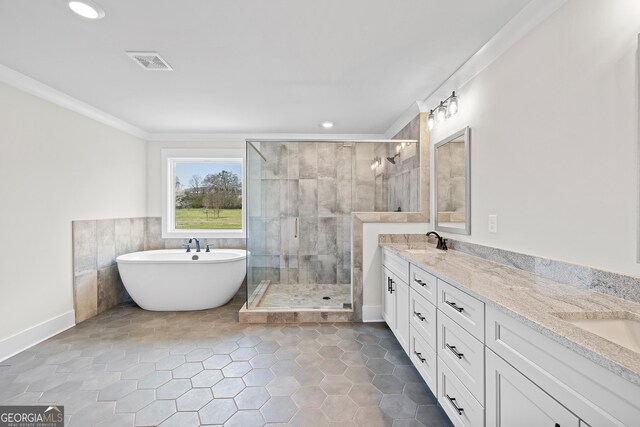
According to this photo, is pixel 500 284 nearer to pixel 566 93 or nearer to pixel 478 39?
pixel 566 93

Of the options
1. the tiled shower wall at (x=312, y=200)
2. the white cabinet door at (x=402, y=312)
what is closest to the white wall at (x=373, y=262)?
the tiled shower wall at (x=312, y=200)

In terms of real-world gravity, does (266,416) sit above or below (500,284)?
below

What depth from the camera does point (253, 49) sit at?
2.05 metres

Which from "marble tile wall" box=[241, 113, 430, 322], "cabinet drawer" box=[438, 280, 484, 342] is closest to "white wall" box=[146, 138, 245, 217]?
"marble tile wall" box=[241, 113, 430, 322]

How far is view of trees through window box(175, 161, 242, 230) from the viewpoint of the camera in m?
4.39

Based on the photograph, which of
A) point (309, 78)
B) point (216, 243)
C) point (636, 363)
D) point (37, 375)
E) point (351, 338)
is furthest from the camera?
point (216, 243)

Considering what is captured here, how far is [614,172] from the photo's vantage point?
3.98 ft

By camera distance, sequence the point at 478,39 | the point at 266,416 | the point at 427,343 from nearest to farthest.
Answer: the point at 266,416, the point at 427,343, the point at 478,39

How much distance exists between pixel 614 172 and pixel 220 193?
4243mm

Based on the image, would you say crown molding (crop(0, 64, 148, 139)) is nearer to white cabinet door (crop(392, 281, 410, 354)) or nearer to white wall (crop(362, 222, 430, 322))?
white wall (crop(362, 222, 430, 322))

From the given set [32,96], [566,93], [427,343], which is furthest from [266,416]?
[32,96]

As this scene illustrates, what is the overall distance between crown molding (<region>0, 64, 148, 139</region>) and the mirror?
3.71 m

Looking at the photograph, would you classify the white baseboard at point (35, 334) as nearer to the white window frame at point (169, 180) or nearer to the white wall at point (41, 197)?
the white wall at point (41, 197)

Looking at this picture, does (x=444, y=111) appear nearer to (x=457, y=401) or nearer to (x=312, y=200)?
(x=312, y=200)
